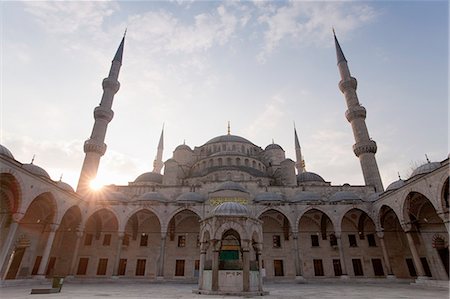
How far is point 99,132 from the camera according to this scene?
26.2m

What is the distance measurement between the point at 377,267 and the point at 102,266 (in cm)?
2317

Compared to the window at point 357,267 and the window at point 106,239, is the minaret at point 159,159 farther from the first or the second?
the window at point 357,267

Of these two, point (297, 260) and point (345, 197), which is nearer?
point (297, 260)

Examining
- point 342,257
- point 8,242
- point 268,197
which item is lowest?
point 342,257

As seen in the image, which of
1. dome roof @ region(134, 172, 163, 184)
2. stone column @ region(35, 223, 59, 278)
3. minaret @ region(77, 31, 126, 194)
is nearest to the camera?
stone column @ region(35, 223, 59, 278)

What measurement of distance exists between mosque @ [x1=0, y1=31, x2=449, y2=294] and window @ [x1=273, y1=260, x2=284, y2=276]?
0.09m

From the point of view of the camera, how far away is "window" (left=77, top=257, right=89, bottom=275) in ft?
71.3

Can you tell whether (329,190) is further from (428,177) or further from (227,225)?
(227,225)

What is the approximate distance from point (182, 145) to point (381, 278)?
84.1ft

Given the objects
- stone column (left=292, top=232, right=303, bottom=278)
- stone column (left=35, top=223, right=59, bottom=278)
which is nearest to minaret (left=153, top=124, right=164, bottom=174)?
stone column (left=35, top=223, right=59, bottom=278)

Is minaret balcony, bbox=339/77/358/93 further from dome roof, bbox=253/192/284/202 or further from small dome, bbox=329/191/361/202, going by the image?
dome roof, bbox=253/192/284/202

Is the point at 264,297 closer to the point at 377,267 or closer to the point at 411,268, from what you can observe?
the point at 377,267

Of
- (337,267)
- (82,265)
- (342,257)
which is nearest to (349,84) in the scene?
(342,257)

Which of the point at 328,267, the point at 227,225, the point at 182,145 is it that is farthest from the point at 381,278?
the point at 182,145
